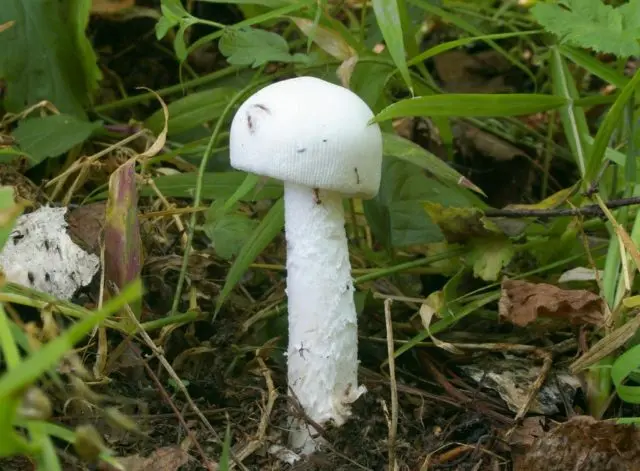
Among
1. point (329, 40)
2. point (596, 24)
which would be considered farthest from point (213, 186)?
point (596, 24)

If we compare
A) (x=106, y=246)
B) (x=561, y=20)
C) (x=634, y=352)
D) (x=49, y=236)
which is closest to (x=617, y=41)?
(x=561, y=20)

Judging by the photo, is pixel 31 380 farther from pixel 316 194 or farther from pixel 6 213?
pixel 316 194

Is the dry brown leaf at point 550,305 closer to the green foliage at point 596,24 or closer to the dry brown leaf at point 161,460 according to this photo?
the green foliage at point 596,24

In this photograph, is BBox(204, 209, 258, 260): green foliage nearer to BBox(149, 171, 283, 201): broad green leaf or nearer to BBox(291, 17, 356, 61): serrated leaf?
BBox(149, 171, 283, 201): broad green leaf

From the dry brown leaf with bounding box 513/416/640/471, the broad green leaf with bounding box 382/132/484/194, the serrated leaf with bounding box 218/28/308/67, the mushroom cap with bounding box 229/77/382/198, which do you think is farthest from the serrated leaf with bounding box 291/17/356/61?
the dry brown leaf with bounding box 513/416/640/471

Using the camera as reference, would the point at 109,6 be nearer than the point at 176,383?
No

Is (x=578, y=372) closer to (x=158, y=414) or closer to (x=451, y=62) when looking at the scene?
(x=158, y=414)

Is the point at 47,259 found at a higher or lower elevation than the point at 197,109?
lower
